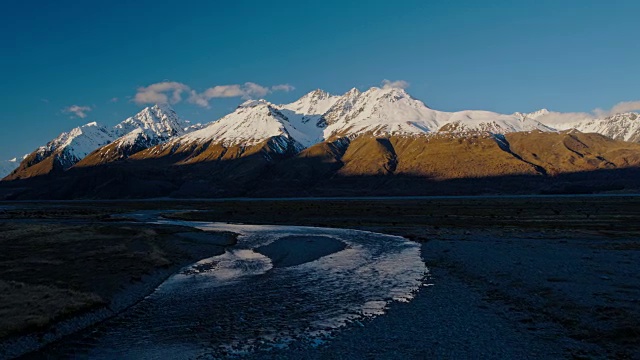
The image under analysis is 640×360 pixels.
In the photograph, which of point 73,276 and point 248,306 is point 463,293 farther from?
point 73,276

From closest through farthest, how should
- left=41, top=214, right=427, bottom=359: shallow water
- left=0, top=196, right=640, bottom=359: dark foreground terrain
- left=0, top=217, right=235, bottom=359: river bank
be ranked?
left=0, top=196, right=640, bottom=359: dark foreground terrain, left=41, top=214, right=427, bottom=359: shallow water, left=0, top=217, right=235, bottom=359: river bank

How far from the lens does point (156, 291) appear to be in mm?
36188

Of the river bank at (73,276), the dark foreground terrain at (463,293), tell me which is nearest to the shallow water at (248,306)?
the river bank at (73,276)

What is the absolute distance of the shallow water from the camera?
23172 millimetres

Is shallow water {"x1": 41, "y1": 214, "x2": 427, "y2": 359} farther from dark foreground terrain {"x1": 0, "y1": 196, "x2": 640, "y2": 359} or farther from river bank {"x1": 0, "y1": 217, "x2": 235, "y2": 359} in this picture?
dark foreground terrain {"x1": 0, "y1": 196, "x2": 640, "y2": 359}

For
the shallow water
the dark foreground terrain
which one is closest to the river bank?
the dark foreground terrain

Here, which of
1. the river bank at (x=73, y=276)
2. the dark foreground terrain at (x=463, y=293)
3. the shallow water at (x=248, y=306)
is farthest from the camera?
the river bank at (x=73, y=276)

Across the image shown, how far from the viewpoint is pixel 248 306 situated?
30.8 m

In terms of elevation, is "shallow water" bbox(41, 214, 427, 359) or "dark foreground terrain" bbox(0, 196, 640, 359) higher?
"dark foreground terrain" bbox(0, 196, 640, 359)

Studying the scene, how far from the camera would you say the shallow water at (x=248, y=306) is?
23172 mm

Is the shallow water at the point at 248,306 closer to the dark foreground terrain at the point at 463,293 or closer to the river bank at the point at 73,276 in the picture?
the river bank at the point at 73,276

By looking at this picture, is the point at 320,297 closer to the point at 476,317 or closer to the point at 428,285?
the point at 428,285

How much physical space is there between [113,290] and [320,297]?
52.8ft

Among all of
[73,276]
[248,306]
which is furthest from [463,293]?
[73,276]
